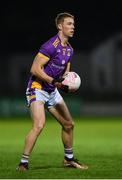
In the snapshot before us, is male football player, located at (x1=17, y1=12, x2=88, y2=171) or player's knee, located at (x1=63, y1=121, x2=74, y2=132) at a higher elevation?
male football player, located at (x1=17, y1=12, x2=88, y2=171)

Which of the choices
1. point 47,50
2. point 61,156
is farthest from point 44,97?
point 61,156

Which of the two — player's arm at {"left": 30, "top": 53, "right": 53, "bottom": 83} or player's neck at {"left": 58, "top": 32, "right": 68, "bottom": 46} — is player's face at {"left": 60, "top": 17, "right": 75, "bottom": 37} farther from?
player's arm at {"left": 30, "top": 53, "right": 53, "bottom": 83}

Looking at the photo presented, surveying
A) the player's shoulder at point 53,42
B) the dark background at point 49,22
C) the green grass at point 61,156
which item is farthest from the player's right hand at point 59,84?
the dark background at point 49,22

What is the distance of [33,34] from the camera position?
83938 mm

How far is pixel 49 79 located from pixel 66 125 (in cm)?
106

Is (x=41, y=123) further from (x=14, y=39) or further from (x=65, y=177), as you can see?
(x=14, y=39)

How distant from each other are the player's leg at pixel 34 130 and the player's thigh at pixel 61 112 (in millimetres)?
377

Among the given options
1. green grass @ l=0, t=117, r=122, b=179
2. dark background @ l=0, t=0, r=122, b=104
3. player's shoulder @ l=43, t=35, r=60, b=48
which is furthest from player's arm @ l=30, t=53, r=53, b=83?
dark background @ l=0, t=0, r=122, b=104

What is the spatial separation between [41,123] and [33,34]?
72.4 meters

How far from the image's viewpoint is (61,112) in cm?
1241

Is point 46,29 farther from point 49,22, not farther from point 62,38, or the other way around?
point 62,38

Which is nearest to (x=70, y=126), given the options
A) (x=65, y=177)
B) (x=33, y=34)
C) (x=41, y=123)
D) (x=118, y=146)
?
(x=41, y=123)

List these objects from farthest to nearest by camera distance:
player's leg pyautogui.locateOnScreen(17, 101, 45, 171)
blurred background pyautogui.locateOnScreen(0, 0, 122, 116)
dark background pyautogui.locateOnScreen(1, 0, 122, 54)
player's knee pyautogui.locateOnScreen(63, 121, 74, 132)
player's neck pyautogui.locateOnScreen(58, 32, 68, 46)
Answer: blurred background pyautogui.locateOnScreen(0, 0, 122, 116) < dark background pyautogui.locateOnScreen(1, 0, 122, 54) < player's knee pyautogui.locateOnScreen(63, 121, 74, 132) < player's neck pyautogui.locateOnScreen(58, 32, 68, 46) < player's leg pyautogui.locateOnScreen(17, 101, 45, 171)

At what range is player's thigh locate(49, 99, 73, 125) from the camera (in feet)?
40.6
